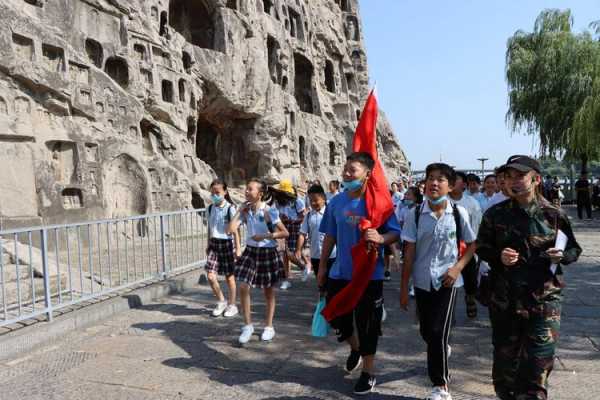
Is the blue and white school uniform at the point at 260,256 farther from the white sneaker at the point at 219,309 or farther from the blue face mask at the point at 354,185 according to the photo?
the blue face mask at the point at 354,185

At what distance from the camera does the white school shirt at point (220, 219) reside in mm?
5789

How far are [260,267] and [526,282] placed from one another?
8.78ft

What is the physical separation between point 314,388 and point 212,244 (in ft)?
8.89

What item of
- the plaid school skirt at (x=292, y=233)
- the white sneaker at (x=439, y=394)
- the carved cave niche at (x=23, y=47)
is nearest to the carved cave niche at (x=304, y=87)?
the carved cave niche at (x=23, y=47)

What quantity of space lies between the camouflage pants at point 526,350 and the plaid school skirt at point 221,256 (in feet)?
11.9

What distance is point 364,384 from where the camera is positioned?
344cm

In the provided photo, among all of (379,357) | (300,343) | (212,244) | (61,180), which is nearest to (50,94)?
(61,180)

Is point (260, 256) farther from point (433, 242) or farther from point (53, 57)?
point (53, 57)

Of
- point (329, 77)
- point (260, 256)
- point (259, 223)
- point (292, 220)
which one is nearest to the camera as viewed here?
point (260, 256)

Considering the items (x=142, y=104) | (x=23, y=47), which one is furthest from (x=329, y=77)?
(x=23, y=47)

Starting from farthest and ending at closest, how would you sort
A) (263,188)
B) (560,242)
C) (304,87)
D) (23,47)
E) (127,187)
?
(304,87), (127,187), (23,47), (263,188), (560,242)

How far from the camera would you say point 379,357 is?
4.29 meters

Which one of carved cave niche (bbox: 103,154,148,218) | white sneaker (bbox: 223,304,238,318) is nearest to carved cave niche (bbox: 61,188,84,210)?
carved cave niche (bbox: 103,154,148,218)

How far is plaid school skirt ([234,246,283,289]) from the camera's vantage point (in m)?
4.67
